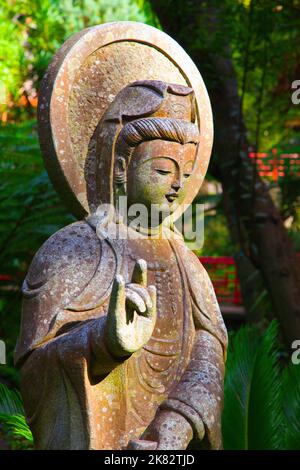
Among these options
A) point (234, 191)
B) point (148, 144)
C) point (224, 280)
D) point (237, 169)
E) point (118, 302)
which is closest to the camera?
point (118, 302)

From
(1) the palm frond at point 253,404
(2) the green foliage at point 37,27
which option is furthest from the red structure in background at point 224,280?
(1) the palm frond at point 253,404

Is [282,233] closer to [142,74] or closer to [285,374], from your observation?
[285,374]

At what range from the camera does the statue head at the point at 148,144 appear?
3.31 m

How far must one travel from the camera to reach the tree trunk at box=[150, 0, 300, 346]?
22.3 ft

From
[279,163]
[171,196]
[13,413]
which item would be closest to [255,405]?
[13,413]

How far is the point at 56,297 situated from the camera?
3186 mm

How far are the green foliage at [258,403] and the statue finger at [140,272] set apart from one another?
2.08m

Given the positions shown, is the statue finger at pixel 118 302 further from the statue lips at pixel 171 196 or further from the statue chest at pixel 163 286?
the statue lips at pixel 171 196

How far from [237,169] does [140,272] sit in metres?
3.99

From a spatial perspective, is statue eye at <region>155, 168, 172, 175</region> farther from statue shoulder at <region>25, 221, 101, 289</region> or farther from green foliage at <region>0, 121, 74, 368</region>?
green foliage at <region>0, 121, 74, 368</region>

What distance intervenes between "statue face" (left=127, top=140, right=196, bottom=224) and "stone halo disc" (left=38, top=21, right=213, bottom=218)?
0.19 metres

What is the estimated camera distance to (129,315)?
9.58 ft

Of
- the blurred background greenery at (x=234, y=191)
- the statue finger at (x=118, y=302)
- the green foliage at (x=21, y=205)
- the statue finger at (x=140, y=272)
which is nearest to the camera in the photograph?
the statue finger at (x=118, y=302)

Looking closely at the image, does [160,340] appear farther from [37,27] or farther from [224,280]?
[224,280]
